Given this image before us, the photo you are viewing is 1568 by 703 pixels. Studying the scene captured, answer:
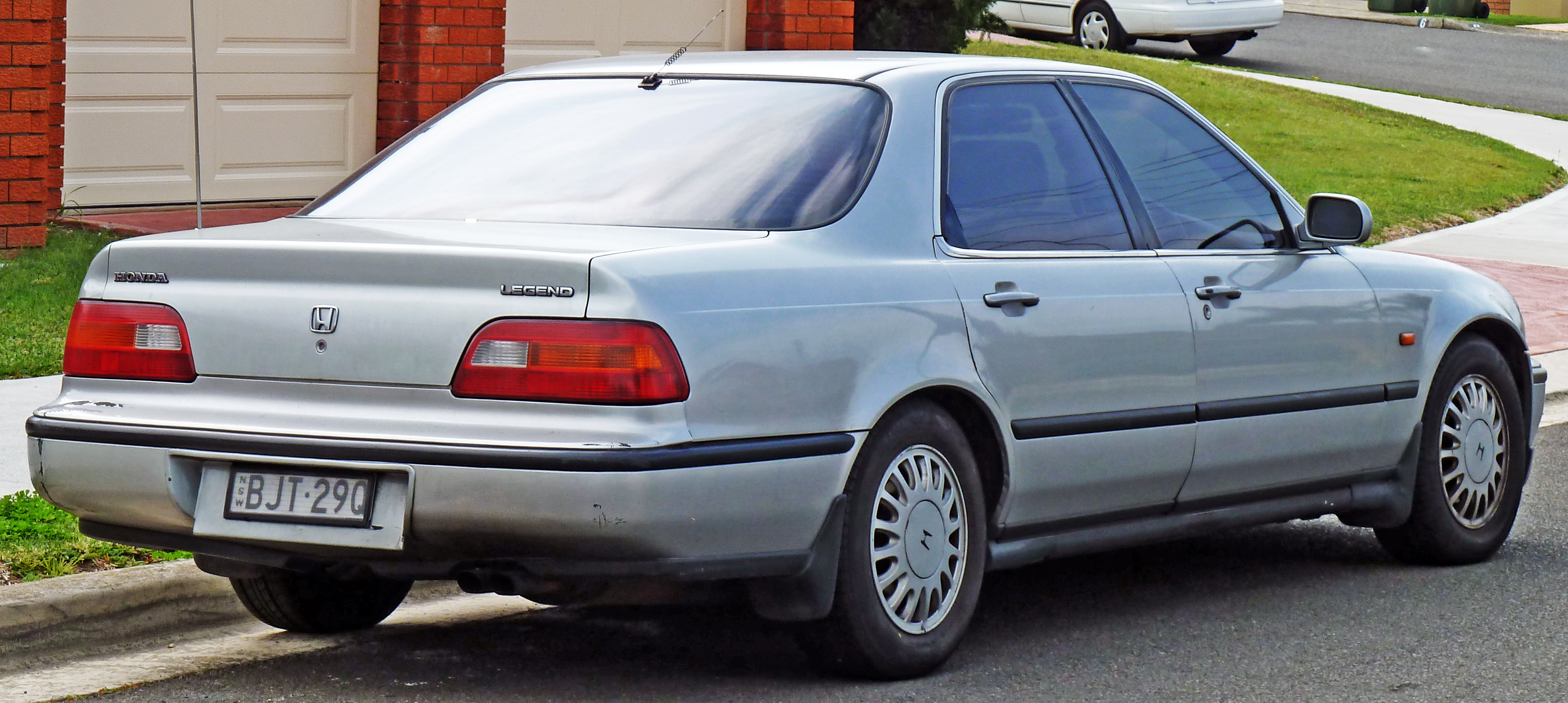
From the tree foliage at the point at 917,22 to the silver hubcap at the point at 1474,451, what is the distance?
8.32 m

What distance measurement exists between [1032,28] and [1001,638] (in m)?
23.5

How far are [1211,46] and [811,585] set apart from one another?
80.9ft

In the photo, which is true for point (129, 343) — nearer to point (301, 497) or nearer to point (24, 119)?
point (301, 497)

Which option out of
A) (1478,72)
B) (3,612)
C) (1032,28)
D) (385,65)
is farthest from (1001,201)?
(1478,72)

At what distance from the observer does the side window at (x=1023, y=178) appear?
203 inches

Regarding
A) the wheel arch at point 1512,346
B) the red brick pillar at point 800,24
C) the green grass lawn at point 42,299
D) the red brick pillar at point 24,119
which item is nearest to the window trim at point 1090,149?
the wheel arch at point 1512,346

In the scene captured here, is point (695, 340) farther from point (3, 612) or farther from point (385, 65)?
point (385, 65)

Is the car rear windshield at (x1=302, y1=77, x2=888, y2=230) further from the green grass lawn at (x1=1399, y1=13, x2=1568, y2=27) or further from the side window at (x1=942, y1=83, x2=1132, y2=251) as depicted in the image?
the green grass lawn at (x1=1399, y1=13, x2=1568, y2=27)

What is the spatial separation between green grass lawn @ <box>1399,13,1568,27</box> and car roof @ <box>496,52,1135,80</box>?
32093 mm

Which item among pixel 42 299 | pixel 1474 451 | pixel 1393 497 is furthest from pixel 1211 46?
pixel 1393 497

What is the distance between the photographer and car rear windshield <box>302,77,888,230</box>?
4828 millimetres

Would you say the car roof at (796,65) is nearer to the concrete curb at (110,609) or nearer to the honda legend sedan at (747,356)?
the honda legend sedan at (747,356)

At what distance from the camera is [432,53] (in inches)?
488

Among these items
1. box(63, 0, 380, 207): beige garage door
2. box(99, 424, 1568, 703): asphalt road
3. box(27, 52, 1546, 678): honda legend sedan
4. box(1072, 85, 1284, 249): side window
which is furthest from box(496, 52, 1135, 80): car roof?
box(63, 0, 380, 207): beige garage door
